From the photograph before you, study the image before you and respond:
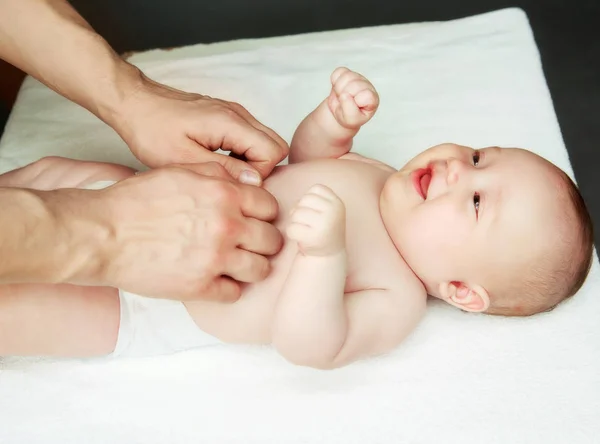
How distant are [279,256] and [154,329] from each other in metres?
0.26

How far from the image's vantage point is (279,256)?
1.07 metres

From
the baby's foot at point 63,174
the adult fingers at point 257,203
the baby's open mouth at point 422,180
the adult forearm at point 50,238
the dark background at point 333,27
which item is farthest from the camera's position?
the dark background at point 333,27

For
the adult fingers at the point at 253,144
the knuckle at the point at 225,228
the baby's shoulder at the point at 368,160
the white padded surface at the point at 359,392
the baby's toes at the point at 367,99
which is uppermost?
the baby's toes at the point at 367,99

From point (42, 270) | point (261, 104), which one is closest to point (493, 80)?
point (261, 104)

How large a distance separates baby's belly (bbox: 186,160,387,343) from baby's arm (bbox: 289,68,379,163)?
64 millimetres

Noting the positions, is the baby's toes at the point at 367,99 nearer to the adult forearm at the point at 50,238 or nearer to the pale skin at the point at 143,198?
the pale skin at the point at 143,198

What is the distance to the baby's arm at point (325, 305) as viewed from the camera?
3.06 ft

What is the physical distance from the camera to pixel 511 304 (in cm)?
109

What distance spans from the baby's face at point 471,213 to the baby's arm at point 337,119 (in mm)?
131

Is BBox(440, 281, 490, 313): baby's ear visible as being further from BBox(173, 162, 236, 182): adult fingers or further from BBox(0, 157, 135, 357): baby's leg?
BBox(0, 157, 135, 357): baby's leg

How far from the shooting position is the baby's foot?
48.1 inches

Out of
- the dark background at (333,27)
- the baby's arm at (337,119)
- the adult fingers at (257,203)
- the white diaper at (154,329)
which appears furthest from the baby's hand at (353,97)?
the dark background at (333,27)

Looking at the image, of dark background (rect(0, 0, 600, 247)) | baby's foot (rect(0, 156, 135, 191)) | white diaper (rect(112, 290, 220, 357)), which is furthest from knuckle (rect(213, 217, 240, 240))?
dark background (rect(0, 0, 600, 247))

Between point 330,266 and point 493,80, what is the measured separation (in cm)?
74
